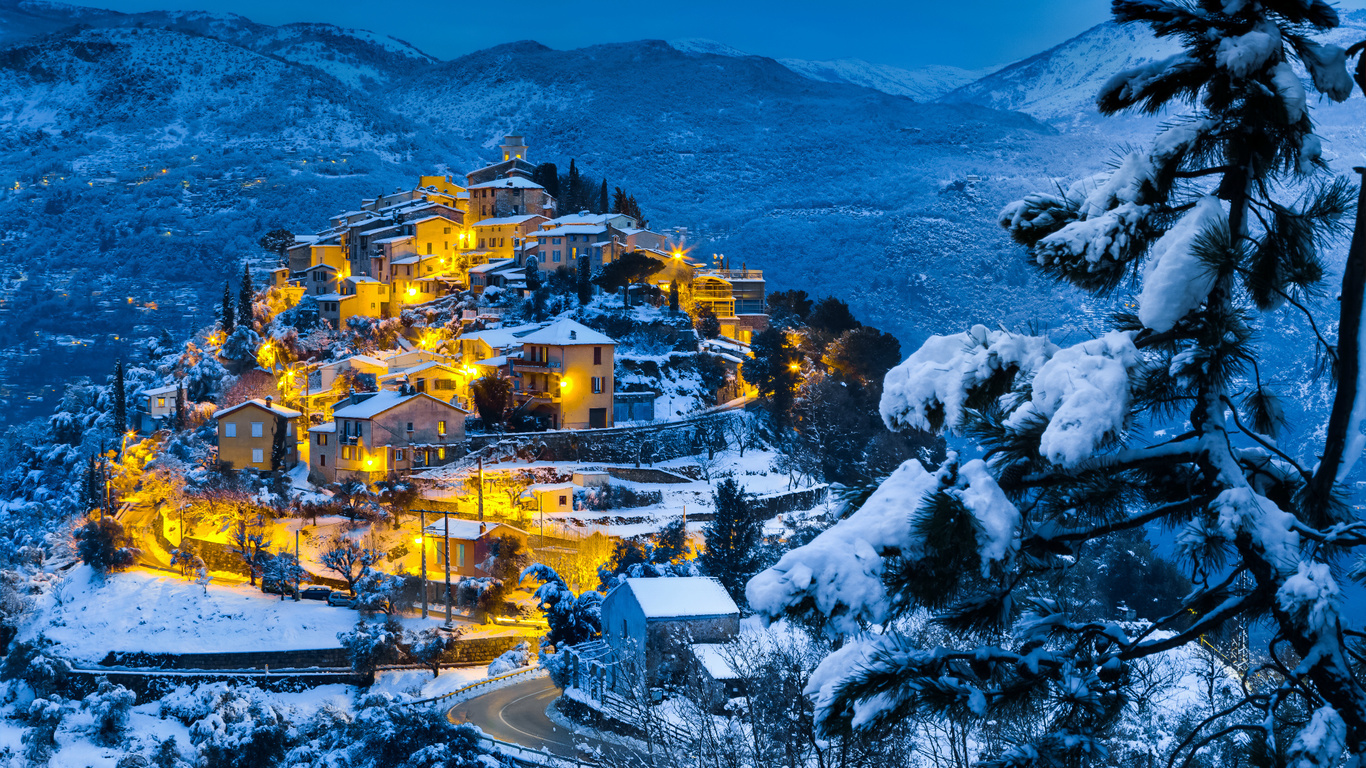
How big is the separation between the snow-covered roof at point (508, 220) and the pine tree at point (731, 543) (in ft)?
73.5

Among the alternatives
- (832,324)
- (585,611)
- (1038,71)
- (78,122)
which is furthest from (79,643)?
(78,122)

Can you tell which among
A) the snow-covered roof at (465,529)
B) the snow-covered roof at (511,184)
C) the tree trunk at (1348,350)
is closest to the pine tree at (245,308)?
the snow-covered roof at (511,184)

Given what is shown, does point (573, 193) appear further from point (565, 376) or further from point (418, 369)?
point (418, 369)

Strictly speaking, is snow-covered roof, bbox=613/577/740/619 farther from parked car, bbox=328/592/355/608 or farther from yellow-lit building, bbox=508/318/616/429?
yellow-lit building, bbox=508/318/616/429

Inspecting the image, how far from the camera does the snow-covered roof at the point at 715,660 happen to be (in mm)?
16000

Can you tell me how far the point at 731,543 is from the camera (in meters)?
25.8

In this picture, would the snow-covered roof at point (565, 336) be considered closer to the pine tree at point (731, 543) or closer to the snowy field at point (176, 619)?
the pine tree at point (731, 543)

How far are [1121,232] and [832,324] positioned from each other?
39411 mm

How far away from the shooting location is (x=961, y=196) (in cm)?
7425

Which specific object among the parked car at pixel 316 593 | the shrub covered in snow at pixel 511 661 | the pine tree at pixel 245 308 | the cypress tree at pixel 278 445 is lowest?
the shrub covered in snow at pixel 511 661

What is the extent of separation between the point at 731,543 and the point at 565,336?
424 inches

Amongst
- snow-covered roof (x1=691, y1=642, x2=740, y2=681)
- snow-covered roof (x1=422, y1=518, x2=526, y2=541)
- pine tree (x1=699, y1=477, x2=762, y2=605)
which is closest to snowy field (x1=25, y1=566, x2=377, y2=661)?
snow-covered roof (x1=422, y1=518, x2=526, y2=541)

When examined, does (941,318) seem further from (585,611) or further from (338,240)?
(585,611)

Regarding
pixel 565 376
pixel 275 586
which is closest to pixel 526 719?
pixel 275 586
